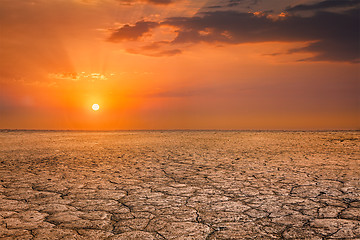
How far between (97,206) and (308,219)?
216 cm

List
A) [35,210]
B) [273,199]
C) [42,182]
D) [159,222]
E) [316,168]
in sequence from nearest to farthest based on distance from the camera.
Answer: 1. [159,222]
2. [35,210]
3. [273,199]
4. [42,182]
5. [316,168]

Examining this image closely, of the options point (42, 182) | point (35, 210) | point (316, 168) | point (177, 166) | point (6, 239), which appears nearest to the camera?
point (6, 239)

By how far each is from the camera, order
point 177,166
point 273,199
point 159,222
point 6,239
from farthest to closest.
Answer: point 177,166
point 273,199
point 159,222
point 6,239

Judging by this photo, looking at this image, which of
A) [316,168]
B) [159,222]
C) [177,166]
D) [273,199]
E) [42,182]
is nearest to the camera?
[159,222]

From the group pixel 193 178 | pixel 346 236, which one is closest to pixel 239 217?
pixel 346 236

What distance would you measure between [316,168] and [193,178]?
248 centimetres

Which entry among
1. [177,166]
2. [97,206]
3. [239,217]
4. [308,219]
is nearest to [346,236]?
[308,219]

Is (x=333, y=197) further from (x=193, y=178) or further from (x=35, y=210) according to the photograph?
(x=35, y=210)

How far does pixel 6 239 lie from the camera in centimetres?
231

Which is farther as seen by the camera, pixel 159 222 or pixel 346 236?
pixel 159 222

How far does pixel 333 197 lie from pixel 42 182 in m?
4.00

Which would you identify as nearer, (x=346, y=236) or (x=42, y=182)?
(x=346, y=236)

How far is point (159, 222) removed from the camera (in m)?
2.70

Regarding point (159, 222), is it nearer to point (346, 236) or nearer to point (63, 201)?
point (63, 201)
